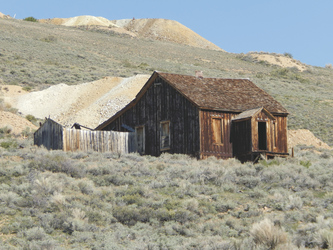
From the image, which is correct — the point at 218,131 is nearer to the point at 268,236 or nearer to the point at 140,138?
the point at 140,138

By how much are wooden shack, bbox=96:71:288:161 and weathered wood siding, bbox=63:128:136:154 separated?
3.39 ft

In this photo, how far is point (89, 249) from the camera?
552 inches

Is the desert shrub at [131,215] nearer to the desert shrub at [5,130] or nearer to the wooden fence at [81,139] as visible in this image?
the wooden fence at [81,139]

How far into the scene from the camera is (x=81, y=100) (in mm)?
50938

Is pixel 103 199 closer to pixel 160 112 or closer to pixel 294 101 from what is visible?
pixel 160 112

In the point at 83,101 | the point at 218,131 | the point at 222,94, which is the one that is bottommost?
the point at 218,131

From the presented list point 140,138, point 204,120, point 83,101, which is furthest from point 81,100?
point 204,120

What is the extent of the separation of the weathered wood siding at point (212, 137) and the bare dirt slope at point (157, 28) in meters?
93.3

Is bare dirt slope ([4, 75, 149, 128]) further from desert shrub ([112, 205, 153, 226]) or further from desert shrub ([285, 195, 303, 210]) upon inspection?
desert shrub ([285, 195, 303, 210])

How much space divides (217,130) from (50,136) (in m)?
8.66

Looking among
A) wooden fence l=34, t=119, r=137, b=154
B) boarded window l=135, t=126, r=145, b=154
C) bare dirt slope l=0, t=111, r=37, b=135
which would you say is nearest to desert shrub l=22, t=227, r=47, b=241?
wooden fence l=34, t=119, r=137, b=154

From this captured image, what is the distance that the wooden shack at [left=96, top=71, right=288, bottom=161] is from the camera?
92.8ft

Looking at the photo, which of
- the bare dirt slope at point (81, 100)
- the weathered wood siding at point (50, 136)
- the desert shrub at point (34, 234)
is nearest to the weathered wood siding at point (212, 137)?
the weathered wood siding at point (50, 136)

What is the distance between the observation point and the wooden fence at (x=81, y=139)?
28.1 metres
